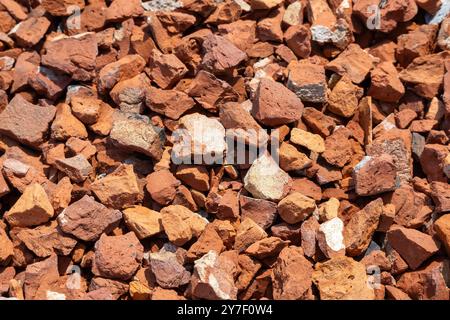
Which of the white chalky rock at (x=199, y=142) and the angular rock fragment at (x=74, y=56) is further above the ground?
the angular rock fragment at (x=74, y=56)

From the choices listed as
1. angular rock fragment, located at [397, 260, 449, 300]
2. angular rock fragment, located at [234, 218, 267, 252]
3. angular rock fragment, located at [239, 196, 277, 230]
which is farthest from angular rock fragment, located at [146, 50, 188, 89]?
angular rock fragment, located at [397, 260, 449, 300]

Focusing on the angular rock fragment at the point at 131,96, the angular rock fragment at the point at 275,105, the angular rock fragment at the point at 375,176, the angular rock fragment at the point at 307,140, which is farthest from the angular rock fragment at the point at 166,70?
the angular rock fragment at the point at 375,176

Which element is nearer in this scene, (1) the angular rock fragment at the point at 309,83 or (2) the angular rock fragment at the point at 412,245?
(2) the angular rock fragment at the point at 412,245

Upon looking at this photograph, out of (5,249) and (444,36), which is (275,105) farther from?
(5,249)

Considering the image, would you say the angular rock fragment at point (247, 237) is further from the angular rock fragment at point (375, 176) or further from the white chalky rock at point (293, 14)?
the white chalky rock at point (293, 14)

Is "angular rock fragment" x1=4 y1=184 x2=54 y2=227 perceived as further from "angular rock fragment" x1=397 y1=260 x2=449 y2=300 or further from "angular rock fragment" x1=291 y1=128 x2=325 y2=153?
"angular rock fragment" x1=397 y1=260 x2=449 y2=300

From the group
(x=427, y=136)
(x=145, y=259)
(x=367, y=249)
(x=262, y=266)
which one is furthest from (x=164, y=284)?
(x=427, y=136)
